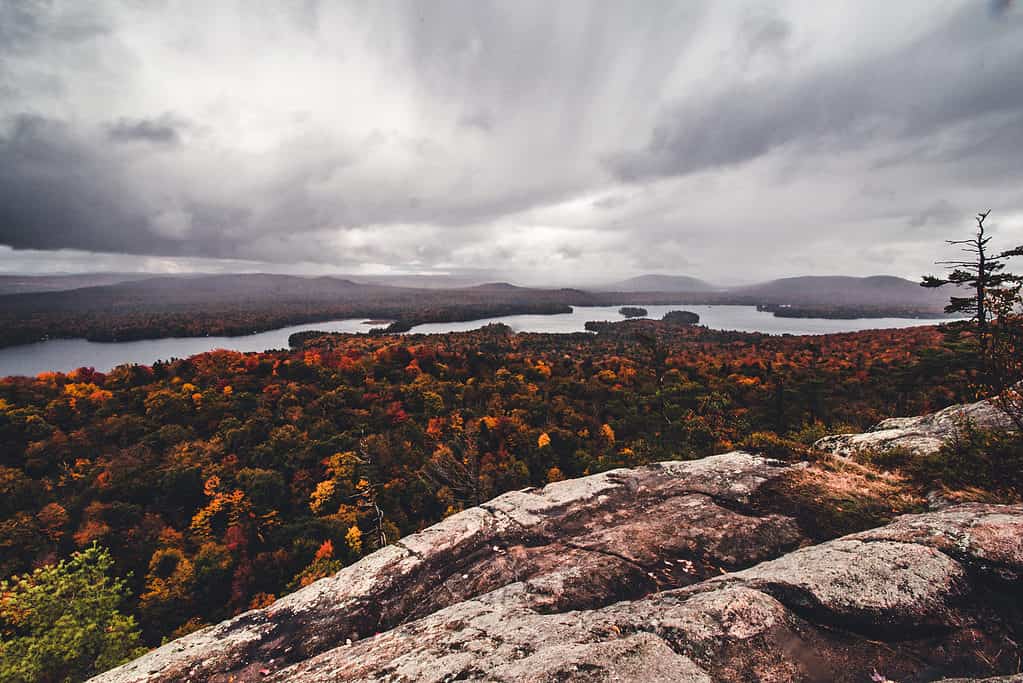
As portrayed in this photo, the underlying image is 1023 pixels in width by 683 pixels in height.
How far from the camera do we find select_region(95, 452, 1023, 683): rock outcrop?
393 cm

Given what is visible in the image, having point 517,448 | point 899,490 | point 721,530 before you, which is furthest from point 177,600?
point 899,490

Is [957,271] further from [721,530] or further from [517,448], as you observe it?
[517,448]

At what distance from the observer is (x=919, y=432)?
A: 399 inches

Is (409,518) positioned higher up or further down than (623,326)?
further down

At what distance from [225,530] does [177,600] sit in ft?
23.9

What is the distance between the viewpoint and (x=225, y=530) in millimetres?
33469

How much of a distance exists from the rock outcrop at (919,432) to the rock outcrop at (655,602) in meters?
3.14

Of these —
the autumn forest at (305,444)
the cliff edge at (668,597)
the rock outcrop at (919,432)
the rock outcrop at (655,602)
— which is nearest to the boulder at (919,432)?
the rock outcrop at (919,432)

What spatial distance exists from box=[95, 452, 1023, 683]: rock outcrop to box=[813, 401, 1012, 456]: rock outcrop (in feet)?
10.3

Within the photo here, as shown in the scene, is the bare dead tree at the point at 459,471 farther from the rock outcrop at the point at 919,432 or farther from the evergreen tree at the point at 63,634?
the rock outcrop at the point at 919,432

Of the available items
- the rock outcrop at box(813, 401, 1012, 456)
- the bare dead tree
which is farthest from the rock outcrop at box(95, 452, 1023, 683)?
the bare dead tree

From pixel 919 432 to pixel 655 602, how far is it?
1038 centimetres

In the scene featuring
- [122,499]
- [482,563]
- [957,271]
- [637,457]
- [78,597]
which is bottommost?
[122,499]

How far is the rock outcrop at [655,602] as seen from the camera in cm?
393
